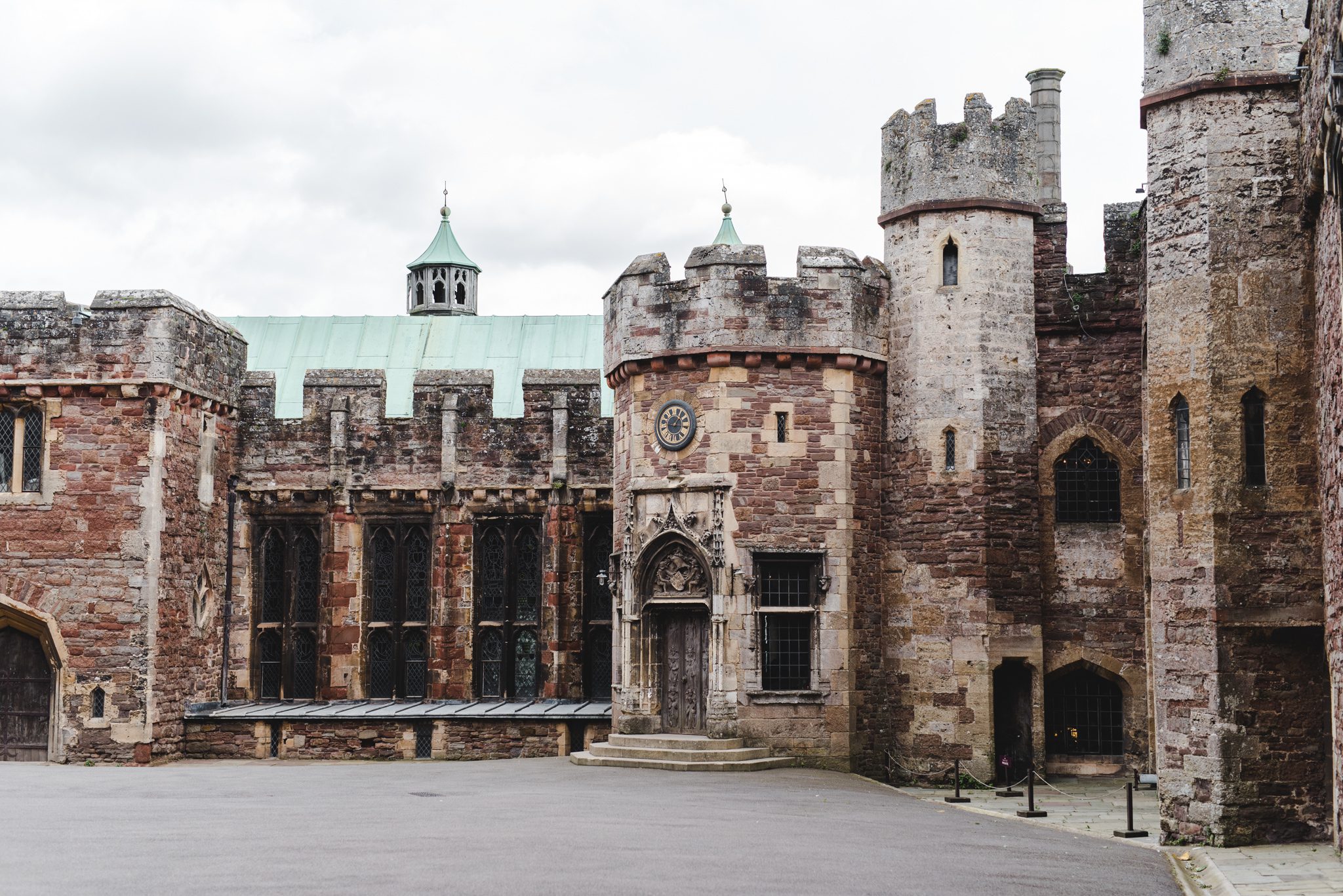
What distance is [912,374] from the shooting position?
2158 centimetres

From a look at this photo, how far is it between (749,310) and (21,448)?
433 inches

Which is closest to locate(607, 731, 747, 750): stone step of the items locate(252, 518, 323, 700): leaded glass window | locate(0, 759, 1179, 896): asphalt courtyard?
locate(0, 759, 1179, 896): asphalt courtyard

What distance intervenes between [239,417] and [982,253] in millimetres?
12637

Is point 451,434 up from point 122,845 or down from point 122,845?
up

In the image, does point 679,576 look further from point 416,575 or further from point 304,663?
point 304,663

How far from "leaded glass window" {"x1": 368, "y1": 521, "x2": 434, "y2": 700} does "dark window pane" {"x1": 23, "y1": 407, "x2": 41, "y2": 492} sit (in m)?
5.58

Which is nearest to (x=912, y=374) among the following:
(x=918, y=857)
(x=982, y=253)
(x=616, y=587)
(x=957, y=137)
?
(x=982, y=253)

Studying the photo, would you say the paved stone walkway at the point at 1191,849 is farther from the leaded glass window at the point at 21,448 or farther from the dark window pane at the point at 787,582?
the leaded glass window at the point at 21,448

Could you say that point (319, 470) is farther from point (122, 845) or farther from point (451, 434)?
point (122, 845)

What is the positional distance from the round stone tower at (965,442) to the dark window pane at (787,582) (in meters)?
Answer: 1.29

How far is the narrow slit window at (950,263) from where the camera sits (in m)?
21.6

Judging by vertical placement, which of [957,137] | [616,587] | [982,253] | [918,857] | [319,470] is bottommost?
[918,857]

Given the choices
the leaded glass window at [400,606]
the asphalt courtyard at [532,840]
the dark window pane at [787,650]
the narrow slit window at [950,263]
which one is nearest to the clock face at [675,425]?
the dark window pane at [787,650]

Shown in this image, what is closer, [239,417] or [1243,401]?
[1243,401]
